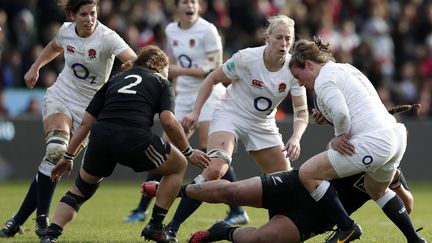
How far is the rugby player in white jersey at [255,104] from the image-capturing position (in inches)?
395

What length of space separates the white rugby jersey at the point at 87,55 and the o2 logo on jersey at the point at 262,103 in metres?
1.49

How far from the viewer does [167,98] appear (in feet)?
29.6

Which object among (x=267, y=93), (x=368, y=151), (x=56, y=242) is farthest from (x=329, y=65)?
(x=56, y=242)

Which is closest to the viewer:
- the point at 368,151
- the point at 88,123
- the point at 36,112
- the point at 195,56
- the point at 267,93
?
the point at 368,151

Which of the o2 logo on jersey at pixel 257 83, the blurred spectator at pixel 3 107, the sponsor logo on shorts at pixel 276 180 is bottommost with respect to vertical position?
the blurred spectator at pixel 3 107

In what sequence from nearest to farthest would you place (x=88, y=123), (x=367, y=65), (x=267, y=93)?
(x=88, y=123) < (x=267, y=93) < (x=367, y=65)

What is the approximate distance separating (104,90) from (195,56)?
3912mm

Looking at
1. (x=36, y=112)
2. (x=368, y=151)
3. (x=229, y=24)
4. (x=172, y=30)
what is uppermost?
(x=368, y=151)

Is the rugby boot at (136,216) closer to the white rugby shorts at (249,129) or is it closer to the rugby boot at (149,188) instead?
the white rugby shorts at (249,129)

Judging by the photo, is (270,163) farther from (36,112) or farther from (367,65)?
(367,65)

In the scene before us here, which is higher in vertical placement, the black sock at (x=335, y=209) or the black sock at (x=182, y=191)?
the black sock at (x=335, y=209)

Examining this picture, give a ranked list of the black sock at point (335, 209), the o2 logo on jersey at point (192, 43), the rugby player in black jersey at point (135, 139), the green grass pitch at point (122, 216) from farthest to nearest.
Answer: the o2 logo on jersey at point (192, 43) → the green grass pitch at point (122, 216) → the rugby player in black jersey at point (135, 139) → the black sock at point (335, 209)

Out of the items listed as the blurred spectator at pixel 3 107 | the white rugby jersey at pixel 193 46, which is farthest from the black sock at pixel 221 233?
the blurred spectator at pixel 3 107

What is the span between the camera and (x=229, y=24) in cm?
2116
